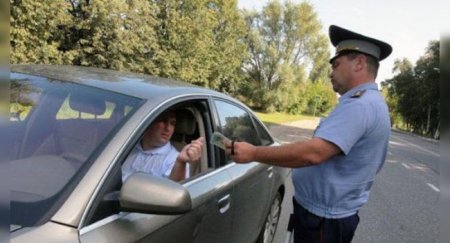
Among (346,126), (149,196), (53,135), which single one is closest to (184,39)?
(346,126)

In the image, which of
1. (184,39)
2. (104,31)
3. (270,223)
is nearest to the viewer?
(270,223)

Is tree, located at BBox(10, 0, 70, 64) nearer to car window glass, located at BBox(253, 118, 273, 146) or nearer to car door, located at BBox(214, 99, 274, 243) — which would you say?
car window glass, located at BBox(253, 118, 273, 146)

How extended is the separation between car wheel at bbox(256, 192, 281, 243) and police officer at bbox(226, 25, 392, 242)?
1.46 m

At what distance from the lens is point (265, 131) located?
4.91 metres

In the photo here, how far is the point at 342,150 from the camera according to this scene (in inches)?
103

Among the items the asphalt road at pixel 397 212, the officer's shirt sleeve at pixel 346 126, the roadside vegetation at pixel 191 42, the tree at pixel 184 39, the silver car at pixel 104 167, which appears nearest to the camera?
the silver car at pixel 104 167

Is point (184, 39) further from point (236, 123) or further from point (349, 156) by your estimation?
point (349, 156)

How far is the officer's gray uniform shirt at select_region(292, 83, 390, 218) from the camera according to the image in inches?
103

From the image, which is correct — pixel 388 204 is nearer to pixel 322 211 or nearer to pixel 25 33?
pixel 322 211

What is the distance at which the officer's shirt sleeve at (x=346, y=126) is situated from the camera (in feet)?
8.51

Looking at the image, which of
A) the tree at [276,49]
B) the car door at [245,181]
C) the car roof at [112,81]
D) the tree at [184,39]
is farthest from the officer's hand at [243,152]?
the tree at [276,49]

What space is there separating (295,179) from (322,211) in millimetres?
277

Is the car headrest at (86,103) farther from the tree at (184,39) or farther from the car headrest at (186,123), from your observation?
the tree at (184,39)

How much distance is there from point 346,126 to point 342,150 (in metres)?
0.13
